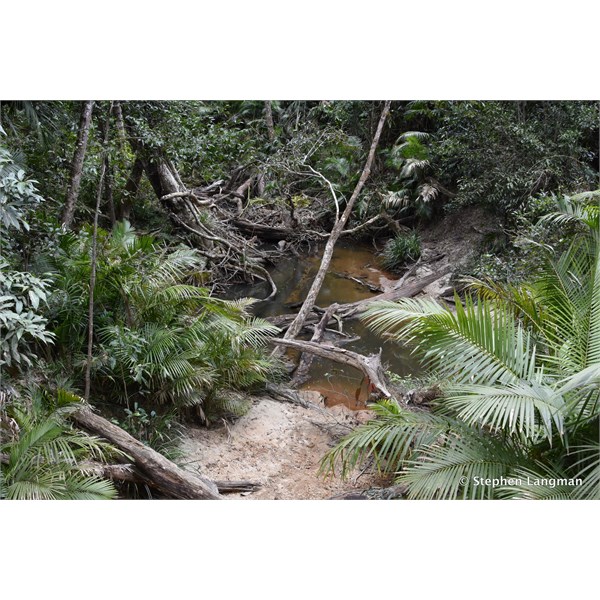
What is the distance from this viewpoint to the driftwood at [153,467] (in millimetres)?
3318

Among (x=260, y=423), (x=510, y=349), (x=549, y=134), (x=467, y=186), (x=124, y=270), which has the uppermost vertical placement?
(x=549, y=134)

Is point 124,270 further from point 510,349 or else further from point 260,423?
point 510,349

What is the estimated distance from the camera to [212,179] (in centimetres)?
692

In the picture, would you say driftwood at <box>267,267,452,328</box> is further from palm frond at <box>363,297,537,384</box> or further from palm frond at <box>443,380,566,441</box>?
palm frond at <box>443,380,566,441</box>

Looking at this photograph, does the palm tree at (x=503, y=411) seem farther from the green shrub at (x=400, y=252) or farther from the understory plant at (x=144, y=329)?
the green shrub at (x=400, y=252)

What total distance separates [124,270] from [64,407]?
1.10 meters

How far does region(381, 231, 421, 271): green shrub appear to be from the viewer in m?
7.63

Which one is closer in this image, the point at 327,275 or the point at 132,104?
the point at 132,104

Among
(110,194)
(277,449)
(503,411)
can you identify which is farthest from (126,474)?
(110,194)

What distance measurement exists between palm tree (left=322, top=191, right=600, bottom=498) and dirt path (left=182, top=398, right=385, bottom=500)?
0.52 metres

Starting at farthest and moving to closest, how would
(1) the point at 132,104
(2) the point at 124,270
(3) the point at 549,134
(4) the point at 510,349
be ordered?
1. (3) the point at 549,134
2. (1) the point at 132,104
3. (2) the point at 124,270
4. (4) the point at 510,349

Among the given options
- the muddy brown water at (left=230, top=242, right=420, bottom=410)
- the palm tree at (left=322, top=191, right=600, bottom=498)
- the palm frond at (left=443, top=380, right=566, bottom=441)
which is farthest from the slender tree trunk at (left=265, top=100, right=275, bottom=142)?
the palm frond at (left=443, top=380, right=566, bottom=441)

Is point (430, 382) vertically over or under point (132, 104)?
under
